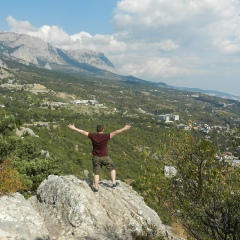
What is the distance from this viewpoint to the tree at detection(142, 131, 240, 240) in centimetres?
1098

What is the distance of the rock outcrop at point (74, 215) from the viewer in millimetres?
11391

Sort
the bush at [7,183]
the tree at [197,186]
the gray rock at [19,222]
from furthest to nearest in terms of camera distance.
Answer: the bush at [7,183] → the tree at [197,186] → the gray rock at [19,222]

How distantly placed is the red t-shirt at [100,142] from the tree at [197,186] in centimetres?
233

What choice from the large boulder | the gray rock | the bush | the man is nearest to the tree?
the large boulder

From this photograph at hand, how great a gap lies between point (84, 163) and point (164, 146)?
71313 mm

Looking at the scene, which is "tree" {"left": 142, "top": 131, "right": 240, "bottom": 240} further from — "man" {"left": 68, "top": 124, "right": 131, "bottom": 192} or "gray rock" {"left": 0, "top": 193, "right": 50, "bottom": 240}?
"gray rock" {"left": 0, "top": 193, "right": 50, "bottom": 240}

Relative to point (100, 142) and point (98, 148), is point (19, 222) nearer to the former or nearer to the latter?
point (98, 148)

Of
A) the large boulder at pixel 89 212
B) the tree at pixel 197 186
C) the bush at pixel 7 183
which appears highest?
the tree at pixel 197 186

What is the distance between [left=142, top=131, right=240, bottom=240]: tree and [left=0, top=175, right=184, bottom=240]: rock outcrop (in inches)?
59.1

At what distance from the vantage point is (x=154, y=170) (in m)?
12.8

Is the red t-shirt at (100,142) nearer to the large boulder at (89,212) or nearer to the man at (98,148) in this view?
the man at (98,148)

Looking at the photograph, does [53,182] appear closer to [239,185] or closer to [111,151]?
[239,185]

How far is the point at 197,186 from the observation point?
11.7 metres

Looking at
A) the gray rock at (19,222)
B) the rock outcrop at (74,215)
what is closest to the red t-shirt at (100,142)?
the rock outcrop at (74,215)
